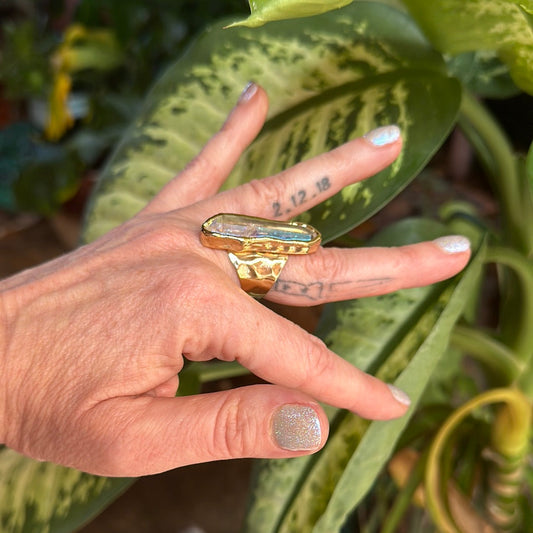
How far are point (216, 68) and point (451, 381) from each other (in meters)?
0.42

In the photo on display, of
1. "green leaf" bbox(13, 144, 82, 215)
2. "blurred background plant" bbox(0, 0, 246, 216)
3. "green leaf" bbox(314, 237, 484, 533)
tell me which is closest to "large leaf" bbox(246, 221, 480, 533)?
"green leaf" bbox(314, 237, 484, 533)

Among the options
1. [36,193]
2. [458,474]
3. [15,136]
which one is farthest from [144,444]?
[15,136]

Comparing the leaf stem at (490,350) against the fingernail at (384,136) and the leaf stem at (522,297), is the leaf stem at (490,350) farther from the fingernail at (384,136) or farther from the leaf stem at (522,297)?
the fingernail at (384,136)

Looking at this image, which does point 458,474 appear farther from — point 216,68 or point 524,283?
point 216,68

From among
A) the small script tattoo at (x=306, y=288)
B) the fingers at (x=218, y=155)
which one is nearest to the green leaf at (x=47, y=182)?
the fingers at (x=218, y=155)

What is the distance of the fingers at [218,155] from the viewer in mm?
490

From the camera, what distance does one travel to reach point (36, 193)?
1.50 metres

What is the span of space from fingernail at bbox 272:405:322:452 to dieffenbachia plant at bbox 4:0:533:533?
11 centimetres

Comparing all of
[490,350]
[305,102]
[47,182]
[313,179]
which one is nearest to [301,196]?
[313,179]

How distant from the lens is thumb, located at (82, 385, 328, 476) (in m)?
0.34

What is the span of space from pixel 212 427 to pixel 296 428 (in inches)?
1.7

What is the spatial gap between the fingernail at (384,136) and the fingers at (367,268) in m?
0.07

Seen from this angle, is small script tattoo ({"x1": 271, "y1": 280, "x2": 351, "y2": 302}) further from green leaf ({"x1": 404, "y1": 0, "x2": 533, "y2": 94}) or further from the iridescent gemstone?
green leaf ({"x1": 404, "y1": 0, "x2": 533, "y2": 94})

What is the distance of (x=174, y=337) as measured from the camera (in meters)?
0.35
